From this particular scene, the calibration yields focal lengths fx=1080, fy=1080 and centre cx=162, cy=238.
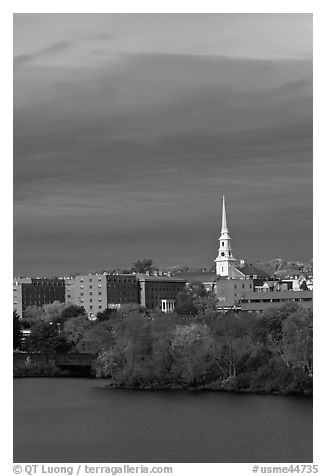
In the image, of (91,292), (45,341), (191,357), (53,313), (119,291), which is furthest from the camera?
(119,291)

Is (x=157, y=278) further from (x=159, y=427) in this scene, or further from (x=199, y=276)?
(x=159, y=427)

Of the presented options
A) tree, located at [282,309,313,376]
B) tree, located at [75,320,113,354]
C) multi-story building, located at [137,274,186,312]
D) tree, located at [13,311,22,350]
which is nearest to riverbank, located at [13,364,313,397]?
tree, located at [282,309,313,376]

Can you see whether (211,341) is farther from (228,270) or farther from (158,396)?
(228,270)

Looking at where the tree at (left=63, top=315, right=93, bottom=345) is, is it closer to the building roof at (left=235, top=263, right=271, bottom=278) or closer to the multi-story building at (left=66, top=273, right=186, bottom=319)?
the multi-story building at (left=66, top=273, right=186, bottom=319)

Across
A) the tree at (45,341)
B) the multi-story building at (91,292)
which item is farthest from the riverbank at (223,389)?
the multi-story building at (91,292)

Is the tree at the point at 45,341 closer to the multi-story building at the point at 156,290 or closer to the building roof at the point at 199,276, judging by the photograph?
the multi-story building at the point at 156,290

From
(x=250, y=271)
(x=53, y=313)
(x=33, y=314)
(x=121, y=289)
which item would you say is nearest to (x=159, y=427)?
(x=53, y=313)

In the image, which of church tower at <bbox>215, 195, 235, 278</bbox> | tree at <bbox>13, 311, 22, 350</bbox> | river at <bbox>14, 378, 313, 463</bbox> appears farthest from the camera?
church tower at <bbox>215, 195, 235, 278</bbox>
